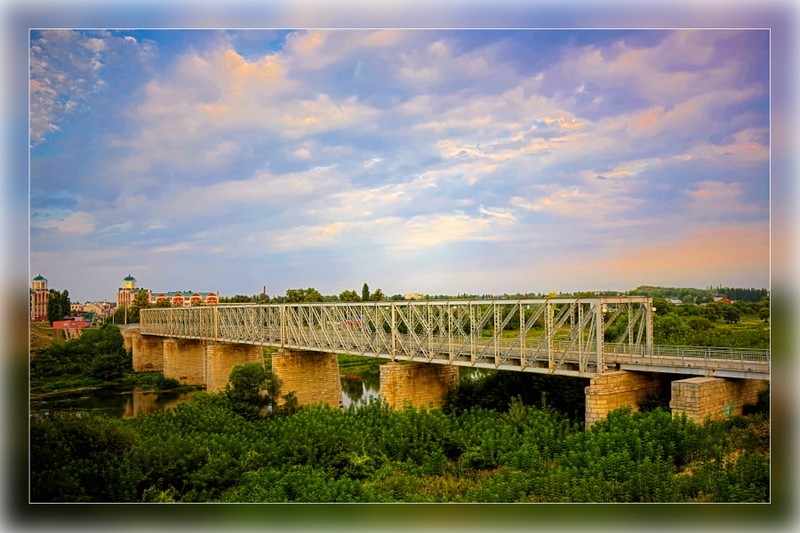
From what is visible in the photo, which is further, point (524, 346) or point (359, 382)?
point (359, 382)

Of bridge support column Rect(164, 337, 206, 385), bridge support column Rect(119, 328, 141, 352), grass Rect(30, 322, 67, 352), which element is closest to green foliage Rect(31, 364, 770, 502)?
grass Rect(30, 322, 67, 352)

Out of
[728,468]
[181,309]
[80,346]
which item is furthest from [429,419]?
[181,309]

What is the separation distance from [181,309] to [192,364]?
11.8ft

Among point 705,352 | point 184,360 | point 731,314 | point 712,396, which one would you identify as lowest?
point 184,360

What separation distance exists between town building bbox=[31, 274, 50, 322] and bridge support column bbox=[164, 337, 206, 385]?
2097 cm

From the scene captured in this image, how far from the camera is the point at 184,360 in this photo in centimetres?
3525

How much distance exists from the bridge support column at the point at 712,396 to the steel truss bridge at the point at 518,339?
1.29ft

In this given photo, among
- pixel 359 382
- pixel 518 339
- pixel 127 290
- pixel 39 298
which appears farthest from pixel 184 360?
pixel 518 339

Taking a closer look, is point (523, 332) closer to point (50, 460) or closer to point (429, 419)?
point (429, 419)

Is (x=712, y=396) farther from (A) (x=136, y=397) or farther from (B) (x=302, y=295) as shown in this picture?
(B) (x=302, y=295)

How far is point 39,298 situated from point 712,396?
14.4 metres

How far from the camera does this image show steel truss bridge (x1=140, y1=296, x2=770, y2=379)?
13039 millimetres

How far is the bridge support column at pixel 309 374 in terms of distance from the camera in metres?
24.0

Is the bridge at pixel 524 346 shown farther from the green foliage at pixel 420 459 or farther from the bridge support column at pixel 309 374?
the green foliage at pixel 420 459
